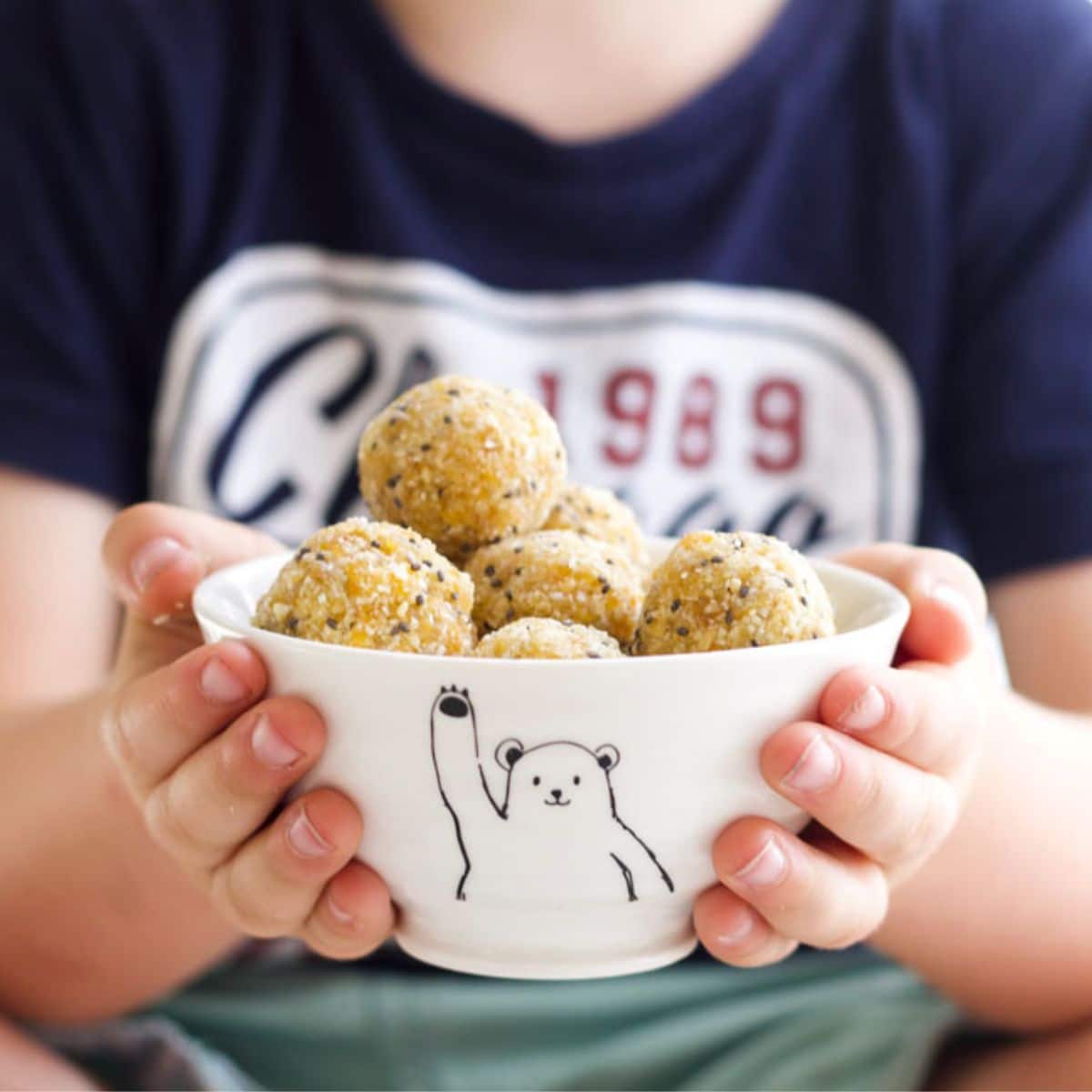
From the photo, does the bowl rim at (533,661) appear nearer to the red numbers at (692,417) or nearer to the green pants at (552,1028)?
the green pants at (552,1028)

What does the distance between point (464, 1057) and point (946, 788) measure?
0.45 m

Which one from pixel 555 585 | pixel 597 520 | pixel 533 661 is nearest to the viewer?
pixel 533 661

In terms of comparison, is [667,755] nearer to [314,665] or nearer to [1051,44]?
[314,665]

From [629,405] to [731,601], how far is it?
23.7 inches

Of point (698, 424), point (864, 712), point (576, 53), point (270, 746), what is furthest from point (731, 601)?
point (576, 53)

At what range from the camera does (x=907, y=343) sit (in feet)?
3.62

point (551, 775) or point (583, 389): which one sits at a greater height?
point (551, 775)

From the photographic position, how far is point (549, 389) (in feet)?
3.62

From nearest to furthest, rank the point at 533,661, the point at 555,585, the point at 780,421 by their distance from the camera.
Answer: the point at 533,661 → the point at 555,585 → the point at 780,421

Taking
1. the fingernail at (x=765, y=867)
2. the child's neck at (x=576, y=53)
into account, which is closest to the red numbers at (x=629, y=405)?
the child's neck at (x=576, y=53)

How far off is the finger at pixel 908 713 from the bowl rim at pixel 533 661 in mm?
20

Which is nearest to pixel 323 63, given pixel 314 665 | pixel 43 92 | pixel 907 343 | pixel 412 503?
pixel 43 92

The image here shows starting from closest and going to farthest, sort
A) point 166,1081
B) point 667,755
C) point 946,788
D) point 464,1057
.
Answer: point 667,755 → point 946,788 → point 166,1081 → point 464,1057

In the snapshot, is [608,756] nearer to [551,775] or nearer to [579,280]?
[551,775]
